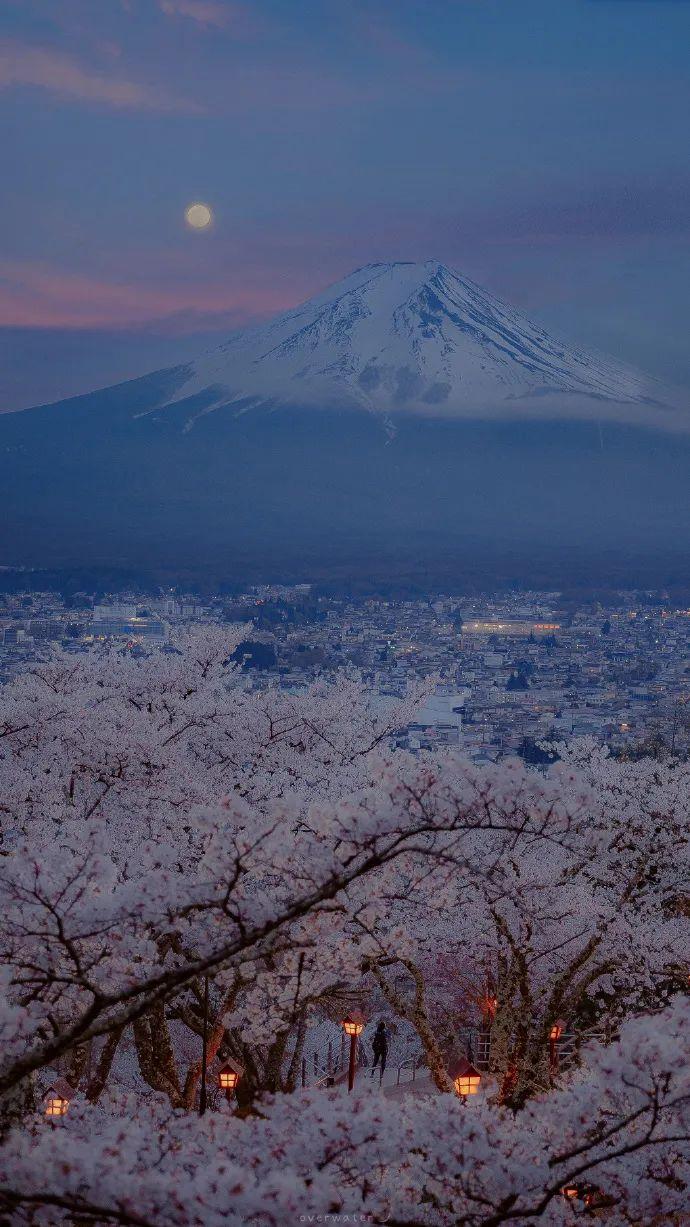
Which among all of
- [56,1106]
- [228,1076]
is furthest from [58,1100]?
[228,1076]

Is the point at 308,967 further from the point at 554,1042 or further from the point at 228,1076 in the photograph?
the point at 554,1042

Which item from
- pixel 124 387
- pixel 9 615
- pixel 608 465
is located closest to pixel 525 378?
pixel 608 465

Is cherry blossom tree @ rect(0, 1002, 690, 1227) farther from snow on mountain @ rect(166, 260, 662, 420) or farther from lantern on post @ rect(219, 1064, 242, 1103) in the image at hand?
snow on mountain @ rect(166, 260, 662, 420)

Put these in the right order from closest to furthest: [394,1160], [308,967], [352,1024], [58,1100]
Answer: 1. [394,1160]
2. [58,1100]
3. [308,967]
4. [352,1024]

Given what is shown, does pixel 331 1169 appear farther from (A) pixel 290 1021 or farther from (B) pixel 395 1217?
(A) pixel 290 1021

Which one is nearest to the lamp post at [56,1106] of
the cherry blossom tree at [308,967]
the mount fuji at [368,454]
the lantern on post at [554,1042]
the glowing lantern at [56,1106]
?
the glowing lantern at [56,1106]

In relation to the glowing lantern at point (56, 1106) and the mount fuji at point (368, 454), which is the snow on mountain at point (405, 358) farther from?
the glowing lantern at point (56, 1106)

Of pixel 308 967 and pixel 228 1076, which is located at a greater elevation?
pixel 308 967
